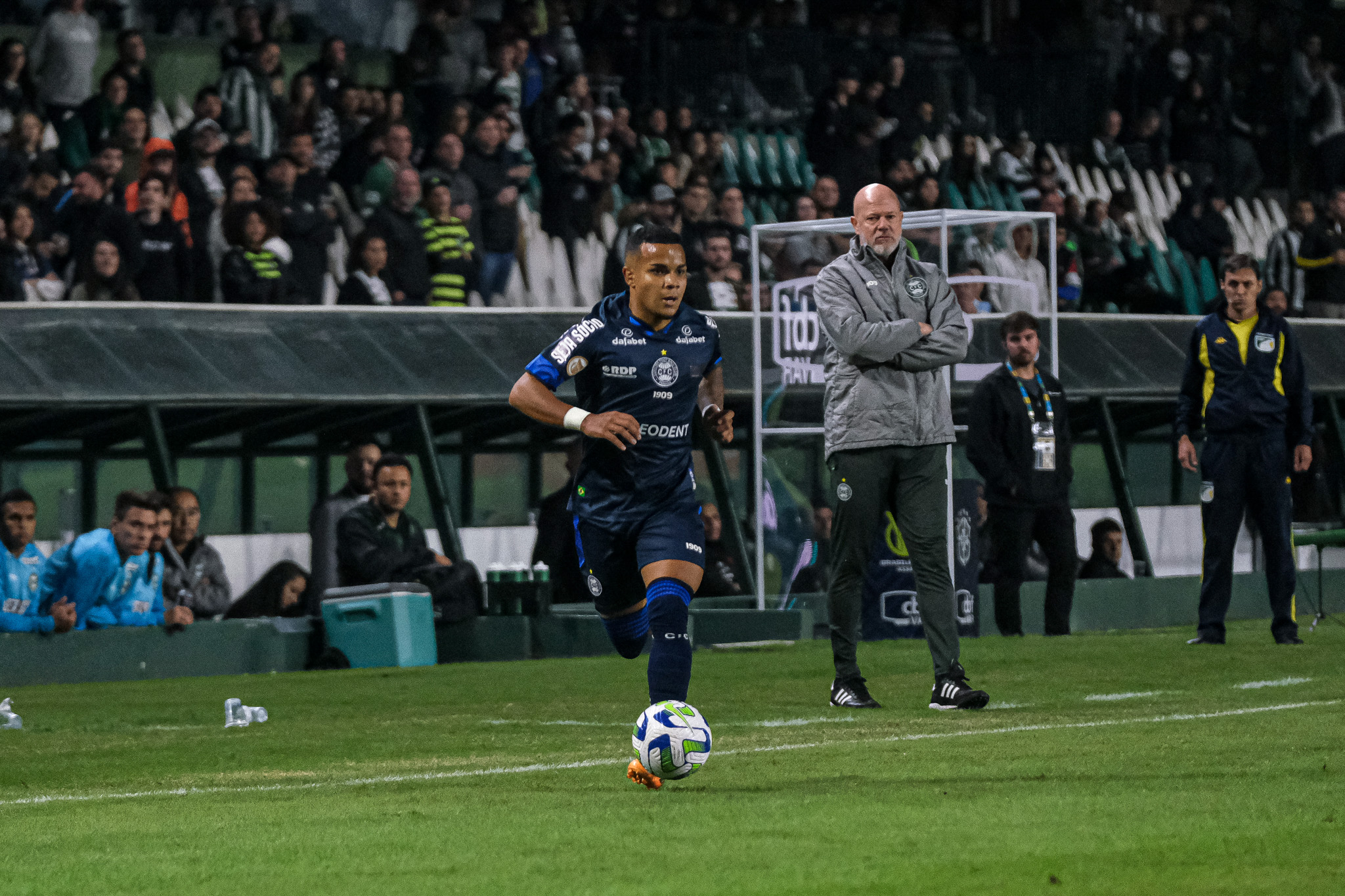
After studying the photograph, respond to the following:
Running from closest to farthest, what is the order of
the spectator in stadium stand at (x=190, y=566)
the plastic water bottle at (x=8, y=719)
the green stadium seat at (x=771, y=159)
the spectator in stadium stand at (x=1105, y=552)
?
the plastic water bottle at (x=8, y=719) → the spectator in stadium stand at (x=190, y=566) → the spectator in stadium stand at (x=1105, y=552) → the green stadium seat at (x=771, y=159)

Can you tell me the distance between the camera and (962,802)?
A: 6.13m

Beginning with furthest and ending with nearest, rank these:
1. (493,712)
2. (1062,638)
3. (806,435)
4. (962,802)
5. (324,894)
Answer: (806,435), (1062,638), (493,712), (962,802), (324,894)

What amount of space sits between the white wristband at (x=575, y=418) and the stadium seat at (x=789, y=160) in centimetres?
1555

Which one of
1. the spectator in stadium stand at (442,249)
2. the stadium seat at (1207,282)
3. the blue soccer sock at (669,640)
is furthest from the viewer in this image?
the stadium seat at (1207,282)

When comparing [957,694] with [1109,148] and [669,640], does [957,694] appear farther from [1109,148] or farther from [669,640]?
[1109,148]

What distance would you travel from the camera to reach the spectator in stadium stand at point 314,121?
18531 millimetres

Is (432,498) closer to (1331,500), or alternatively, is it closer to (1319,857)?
(1331,500)

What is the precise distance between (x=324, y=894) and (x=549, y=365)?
323cm

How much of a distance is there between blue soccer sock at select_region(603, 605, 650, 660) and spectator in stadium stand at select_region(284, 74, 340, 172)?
35.5 feet

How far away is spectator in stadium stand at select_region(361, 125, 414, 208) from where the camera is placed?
18141mm

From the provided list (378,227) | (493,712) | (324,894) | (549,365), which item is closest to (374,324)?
(378,227)

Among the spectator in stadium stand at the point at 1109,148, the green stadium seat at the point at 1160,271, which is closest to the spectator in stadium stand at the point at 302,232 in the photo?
the green stadium seat at the point at 1160,271

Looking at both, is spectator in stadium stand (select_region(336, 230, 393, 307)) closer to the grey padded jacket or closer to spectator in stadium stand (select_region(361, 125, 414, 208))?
spectator in stadium stand (select_region(361, 125, 414, 208))

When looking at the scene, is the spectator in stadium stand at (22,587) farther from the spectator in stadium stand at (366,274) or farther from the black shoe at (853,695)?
the black shoe at (853,695)
